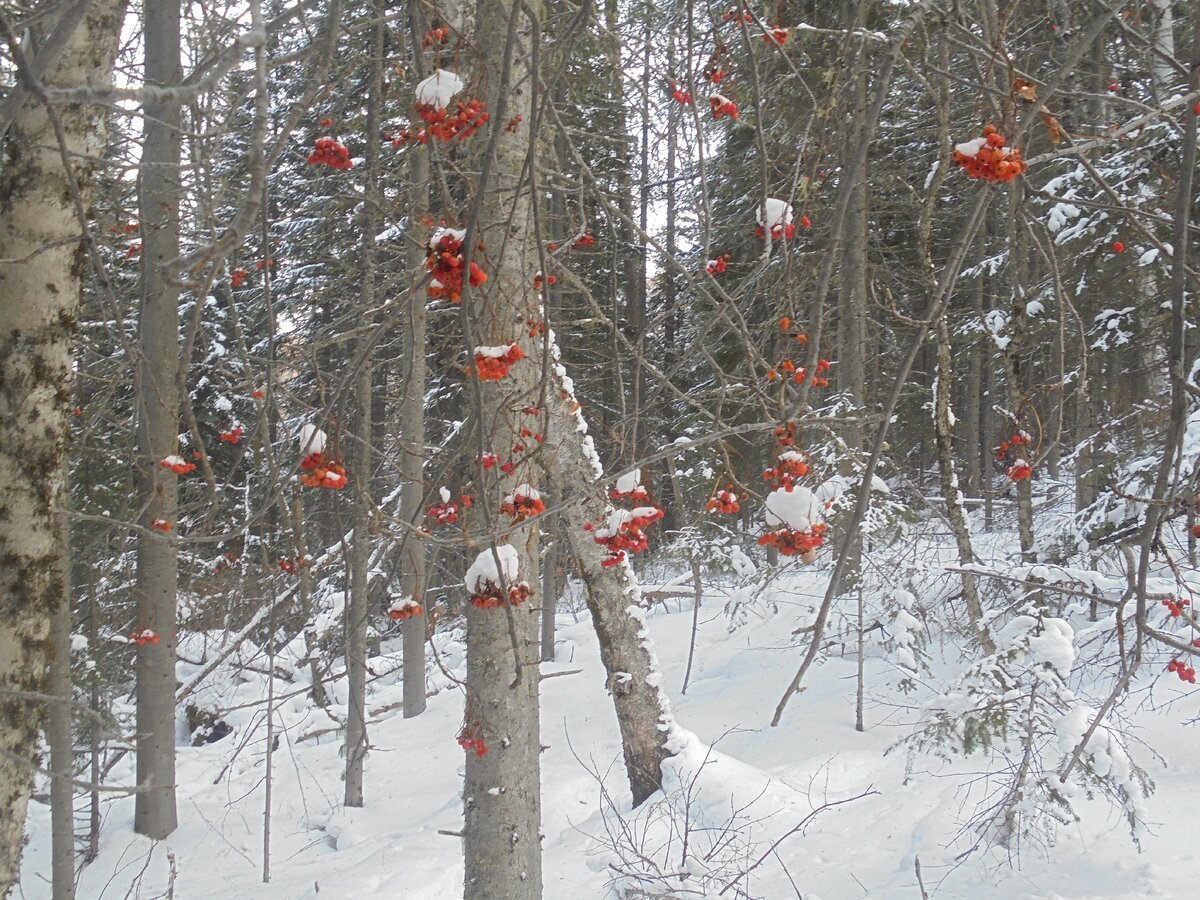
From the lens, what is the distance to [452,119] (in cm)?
203

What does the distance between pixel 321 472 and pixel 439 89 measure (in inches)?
38.7

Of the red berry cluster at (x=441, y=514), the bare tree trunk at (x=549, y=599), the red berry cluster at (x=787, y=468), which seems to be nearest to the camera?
the red berry cluster at (x=787, y=468)

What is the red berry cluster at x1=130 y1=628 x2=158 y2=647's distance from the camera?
18.5 ft

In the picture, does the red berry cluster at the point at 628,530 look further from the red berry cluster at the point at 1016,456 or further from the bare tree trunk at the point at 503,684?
the red berry cluster at the point at 1016,456

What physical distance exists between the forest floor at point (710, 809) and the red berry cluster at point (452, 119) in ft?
12.1

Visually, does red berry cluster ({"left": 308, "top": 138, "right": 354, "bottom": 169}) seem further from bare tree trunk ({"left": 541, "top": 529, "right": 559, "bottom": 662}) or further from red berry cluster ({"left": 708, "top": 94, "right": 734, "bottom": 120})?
bare tree trunk ({"left": 541, "top": 529, "right": 559, "bottom": 662})

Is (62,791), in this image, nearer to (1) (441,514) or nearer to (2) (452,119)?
(1) (441,514)

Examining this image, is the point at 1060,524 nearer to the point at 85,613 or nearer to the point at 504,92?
the point at 504,92

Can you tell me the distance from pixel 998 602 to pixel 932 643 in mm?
1490

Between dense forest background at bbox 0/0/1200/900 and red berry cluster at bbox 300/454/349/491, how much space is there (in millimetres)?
19

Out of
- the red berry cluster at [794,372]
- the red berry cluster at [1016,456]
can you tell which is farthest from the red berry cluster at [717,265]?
the red berry cluster at [1016,456]

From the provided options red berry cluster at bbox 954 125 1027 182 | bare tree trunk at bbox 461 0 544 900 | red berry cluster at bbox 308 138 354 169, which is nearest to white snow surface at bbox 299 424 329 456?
red berry cluster at bbox 308 138 354 169

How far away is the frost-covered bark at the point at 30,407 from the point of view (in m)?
1.97

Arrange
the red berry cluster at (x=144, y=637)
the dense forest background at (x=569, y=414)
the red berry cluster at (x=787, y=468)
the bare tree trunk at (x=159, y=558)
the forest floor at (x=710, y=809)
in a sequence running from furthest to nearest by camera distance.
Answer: the red berry cluster at (x=144, y=637), the bare tree trunk at (x=159, y=558), the forest floor at (x=710, y=809), the red berry cluster at (x=787, y=468), the dense forest background at (x=569, y=414)
